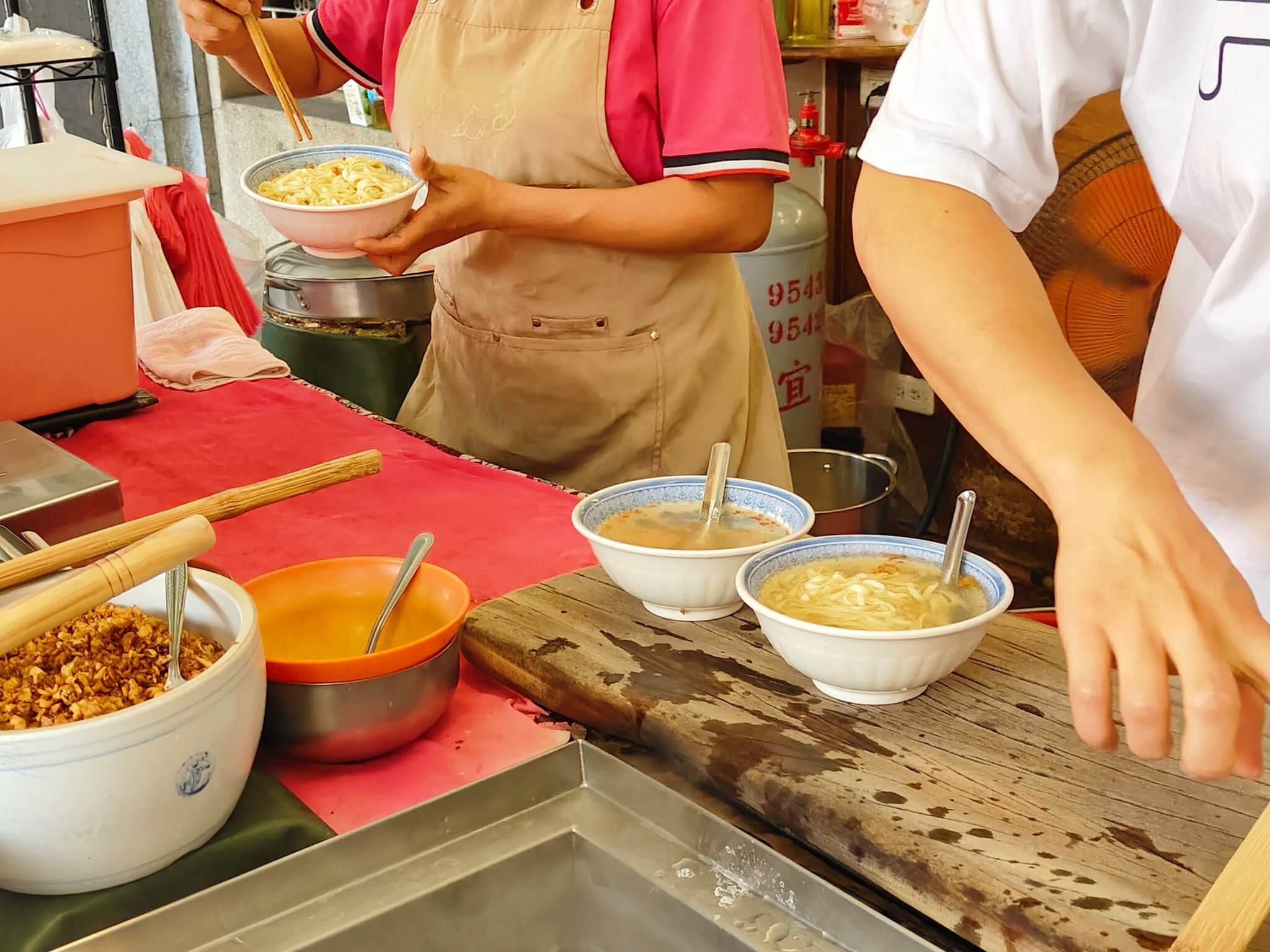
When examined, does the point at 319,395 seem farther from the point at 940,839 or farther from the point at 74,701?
the point at 940,839

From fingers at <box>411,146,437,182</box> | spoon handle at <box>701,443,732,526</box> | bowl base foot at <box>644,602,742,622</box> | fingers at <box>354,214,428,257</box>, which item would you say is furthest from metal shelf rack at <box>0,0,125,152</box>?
bowl base foot at <box>644,602,742,622</box>

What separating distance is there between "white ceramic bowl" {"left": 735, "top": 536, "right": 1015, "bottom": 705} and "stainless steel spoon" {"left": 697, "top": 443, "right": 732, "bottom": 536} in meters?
0.18

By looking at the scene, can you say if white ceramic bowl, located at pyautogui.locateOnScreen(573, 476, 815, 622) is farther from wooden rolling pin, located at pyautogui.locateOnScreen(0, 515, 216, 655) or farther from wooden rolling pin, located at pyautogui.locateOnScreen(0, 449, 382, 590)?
wooden rolling pin, located at pyautogui.locateOnScreen(0, 515, 216, 655)

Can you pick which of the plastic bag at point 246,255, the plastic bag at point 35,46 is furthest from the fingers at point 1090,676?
the plastic bag at point 246,255

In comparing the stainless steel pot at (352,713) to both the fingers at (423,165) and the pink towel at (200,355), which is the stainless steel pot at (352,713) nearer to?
the fingers at (423,165)

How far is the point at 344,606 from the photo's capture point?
4.15ft

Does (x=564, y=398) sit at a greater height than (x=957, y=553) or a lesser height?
lesser

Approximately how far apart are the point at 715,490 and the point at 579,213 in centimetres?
73

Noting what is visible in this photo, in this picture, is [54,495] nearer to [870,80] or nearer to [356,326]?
[356,326]

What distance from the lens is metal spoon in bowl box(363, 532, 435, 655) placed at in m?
1.22

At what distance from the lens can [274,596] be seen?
4.06ft

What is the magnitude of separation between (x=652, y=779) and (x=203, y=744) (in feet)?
1.16

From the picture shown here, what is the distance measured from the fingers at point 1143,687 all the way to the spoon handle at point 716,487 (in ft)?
2.29

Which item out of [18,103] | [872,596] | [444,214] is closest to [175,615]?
[872,596]
